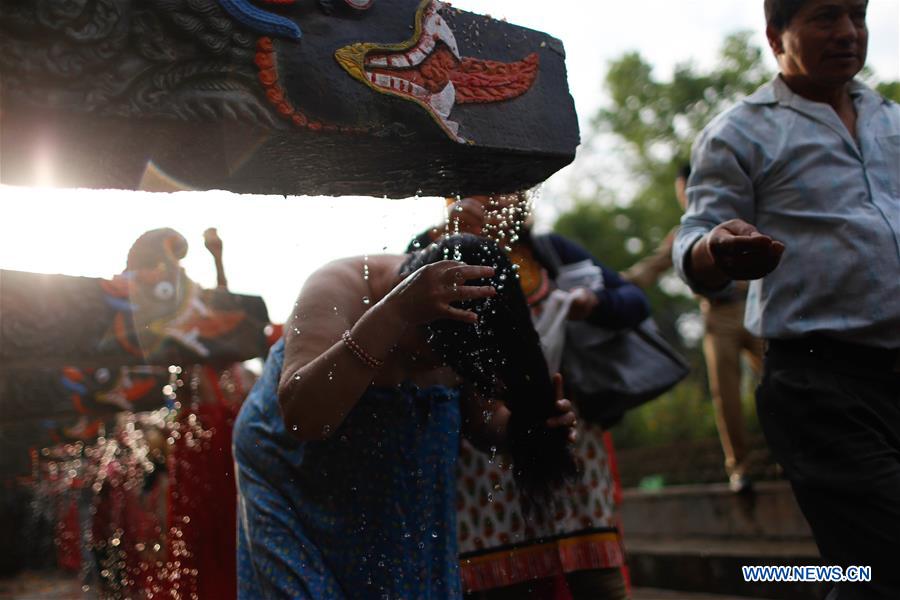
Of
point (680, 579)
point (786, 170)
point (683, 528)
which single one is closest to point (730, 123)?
point (786, 170)

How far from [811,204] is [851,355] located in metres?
0.45

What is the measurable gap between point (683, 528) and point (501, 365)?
4281 millimetres

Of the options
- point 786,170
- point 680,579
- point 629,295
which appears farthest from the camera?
point 680,579

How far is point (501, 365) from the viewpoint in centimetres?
234

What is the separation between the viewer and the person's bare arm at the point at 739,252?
7.08 ft

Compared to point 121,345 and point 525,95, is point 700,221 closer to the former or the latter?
point 525,95

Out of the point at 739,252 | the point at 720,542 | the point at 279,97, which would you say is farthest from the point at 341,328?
the point at 720,542

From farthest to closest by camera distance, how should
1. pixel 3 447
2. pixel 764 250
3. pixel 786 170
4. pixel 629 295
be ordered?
pixel 3 447, pixel 629 295, pixel 786 170, pixel 764 250

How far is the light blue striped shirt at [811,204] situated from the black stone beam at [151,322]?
100 inches

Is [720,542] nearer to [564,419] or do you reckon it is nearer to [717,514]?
[717,514]

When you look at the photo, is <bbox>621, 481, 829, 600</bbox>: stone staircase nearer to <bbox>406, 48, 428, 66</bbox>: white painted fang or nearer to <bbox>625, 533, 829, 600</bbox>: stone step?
<bbox>625, 533, 829, 600</bbox>: stone step

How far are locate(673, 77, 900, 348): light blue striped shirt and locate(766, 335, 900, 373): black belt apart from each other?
0.03 m

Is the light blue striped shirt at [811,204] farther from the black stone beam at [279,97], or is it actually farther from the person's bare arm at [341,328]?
the person's bare arm at [341,328]

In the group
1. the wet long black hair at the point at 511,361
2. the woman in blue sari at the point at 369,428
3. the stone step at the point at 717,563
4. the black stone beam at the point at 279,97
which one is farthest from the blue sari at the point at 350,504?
the stone step at the point at 717,563
